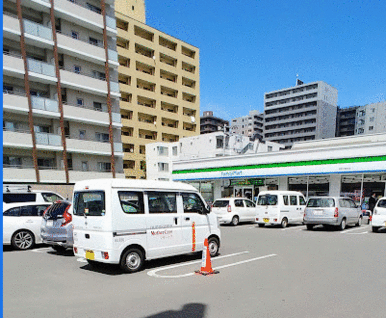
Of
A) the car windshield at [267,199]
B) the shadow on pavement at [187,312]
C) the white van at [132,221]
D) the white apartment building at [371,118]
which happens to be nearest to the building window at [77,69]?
the car windshield at [267,199]

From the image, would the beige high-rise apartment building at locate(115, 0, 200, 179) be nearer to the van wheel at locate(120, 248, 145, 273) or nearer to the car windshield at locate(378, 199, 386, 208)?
the car windshield at locate(378, 199, 386, 208)

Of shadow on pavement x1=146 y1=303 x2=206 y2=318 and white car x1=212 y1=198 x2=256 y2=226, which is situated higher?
shadow on pavement x1=146 y1=303 x2=206 y2=318

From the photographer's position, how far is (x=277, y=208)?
15641mm

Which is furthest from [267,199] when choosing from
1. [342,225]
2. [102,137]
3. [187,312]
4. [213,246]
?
[102,137]

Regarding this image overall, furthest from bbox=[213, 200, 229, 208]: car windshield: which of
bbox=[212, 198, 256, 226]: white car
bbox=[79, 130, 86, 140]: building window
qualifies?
bbox=[79, 130, 86, 140]: building window

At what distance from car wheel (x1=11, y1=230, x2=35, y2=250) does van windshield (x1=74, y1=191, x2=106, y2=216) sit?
379 centimetres

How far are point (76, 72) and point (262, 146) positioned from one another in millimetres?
30490

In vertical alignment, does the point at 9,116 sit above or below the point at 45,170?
above

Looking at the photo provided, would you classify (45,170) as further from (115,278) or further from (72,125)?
(115,278)

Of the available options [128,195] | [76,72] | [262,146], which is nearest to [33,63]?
[76,72]

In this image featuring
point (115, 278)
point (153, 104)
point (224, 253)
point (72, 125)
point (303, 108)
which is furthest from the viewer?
point (303, 108)

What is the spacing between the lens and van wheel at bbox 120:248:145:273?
6.77m

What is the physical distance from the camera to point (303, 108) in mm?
97188

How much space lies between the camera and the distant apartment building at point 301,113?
310 feet
